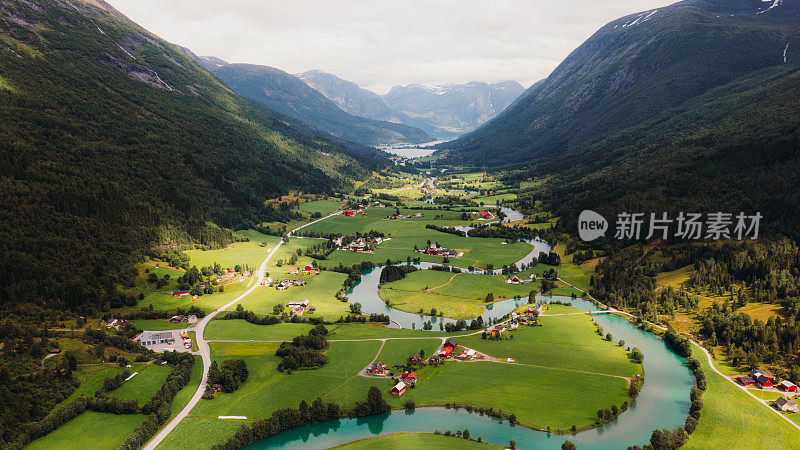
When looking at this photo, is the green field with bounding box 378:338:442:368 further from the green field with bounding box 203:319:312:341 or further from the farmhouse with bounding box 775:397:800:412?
the farmhouse with bounding box 775:397:800:412

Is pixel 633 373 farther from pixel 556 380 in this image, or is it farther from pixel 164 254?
pixel 164 254

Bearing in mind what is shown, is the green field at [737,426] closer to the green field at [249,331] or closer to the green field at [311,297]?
the green field at [311,297]

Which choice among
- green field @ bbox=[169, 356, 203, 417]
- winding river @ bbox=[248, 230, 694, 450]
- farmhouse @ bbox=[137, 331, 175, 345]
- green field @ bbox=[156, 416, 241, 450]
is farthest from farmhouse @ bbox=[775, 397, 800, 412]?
farmhouse @ bbox=[137, 331, 175, 345]

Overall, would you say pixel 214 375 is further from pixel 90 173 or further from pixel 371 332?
pixel 90 173

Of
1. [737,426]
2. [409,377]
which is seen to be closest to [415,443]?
[409,377]

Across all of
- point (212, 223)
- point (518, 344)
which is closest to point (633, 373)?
point (518, 344)

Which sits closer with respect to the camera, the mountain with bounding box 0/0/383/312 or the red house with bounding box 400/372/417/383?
the red house with bounding box 400/372/417/383
